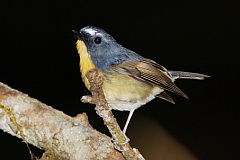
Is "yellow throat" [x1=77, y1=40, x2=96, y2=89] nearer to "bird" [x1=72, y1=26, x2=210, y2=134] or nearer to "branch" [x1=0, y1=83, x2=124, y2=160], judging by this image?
"bird" [x1=72, y1=26, x2=210, y2=134]

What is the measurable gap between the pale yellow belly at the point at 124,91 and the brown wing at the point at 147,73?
6 cm

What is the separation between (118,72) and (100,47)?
36 centimetres

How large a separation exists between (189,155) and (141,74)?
1746mm

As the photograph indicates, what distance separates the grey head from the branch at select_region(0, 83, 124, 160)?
25.1 inches

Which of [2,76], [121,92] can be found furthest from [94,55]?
[2,76]

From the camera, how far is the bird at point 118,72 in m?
Answer: 3.55

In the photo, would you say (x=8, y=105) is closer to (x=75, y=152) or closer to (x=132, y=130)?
(x=75, y=152)

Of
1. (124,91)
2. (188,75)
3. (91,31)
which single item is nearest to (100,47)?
(91,31)

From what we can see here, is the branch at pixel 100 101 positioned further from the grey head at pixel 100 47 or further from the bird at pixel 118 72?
the grey head at pixel 100 47

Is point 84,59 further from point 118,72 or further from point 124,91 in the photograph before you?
point 124,91

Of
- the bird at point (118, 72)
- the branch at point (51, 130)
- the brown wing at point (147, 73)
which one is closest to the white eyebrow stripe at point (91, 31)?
the bird at point (118, 72)

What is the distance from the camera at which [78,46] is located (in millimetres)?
3734

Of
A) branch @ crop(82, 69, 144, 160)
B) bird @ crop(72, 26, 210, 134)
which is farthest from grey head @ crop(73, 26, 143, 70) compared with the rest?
branch @ crop(82, 69, 144, 160)

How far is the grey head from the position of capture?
11.9ft
